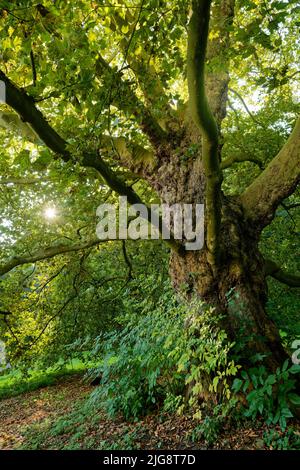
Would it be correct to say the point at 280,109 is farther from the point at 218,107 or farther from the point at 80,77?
the point at 80,77

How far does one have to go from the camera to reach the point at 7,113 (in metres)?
5.69

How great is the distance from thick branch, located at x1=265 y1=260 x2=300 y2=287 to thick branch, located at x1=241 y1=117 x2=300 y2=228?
0.95 metres

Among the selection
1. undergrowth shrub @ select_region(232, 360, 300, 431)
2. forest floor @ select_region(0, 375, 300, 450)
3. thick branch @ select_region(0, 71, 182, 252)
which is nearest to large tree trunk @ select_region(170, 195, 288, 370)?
undergrowth shrub @ select_region(232, 360, 300, 431)

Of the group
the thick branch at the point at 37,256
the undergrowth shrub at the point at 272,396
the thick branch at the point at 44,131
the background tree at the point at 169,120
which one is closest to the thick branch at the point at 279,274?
the background tree at the point at 169,120

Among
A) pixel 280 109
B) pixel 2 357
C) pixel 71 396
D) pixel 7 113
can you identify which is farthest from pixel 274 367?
pixel 71 396

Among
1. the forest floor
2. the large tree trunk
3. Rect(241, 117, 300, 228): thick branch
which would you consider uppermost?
Rect(241, 117, 300, 228): thick branch

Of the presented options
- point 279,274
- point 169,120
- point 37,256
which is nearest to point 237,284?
point 279,274

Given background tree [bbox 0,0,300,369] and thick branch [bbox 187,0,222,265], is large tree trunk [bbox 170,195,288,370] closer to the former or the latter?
background tree [bbox 0,0,300,369]

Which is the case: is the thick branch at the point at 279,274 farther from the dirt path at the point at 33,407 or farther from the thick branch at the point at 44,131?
the dirt path at the point at 33,407

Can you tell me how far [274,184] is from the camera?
194 inches

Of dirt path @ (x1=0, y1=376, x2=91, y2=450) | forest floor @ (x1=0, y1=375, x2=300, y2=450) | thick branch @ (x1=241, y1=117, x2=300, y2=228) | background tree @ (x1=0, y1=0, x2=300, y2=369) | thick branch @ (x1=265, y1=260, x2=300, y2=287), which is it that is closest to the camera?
background tree @ (x1=0, y1=0, x2=300, y2=369)

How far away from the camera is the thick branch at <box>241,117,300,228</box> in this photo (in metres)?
4.65

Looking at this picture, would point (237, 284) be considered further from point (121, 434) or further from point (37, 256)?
point (37, 256)

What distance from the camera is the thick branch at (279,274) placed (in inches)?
233
